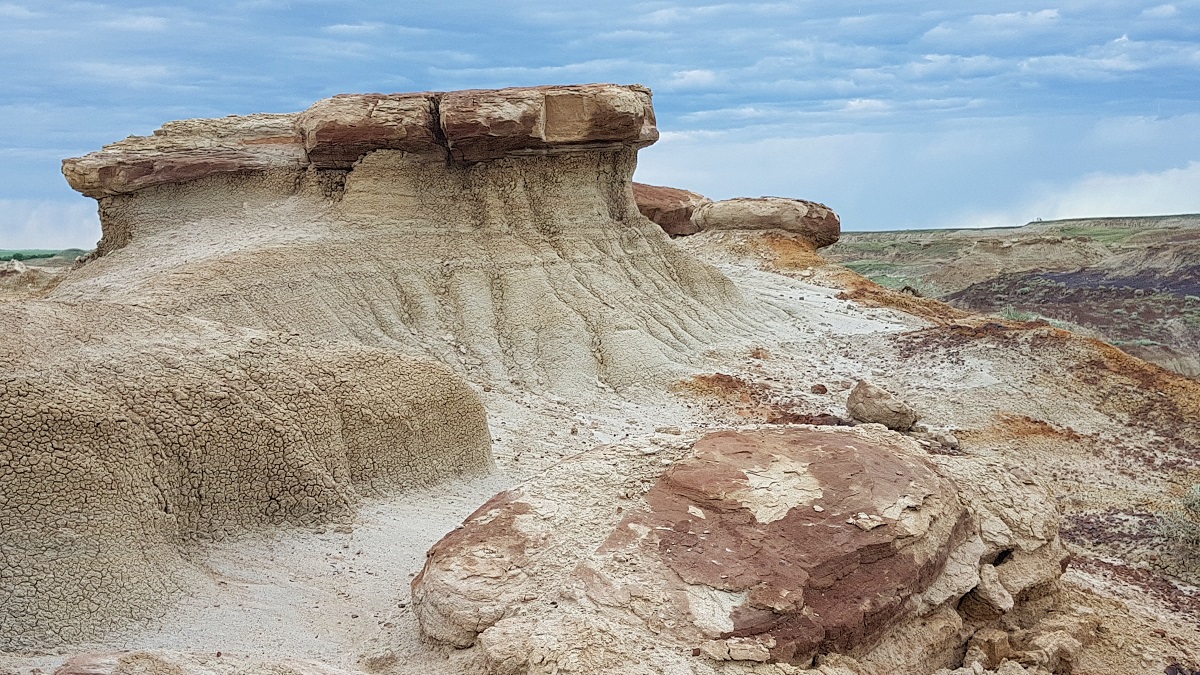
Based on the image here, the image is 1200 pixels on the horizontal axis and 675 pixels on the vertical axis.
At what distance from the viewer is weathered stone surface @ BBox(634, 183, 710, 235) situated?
2253 cm

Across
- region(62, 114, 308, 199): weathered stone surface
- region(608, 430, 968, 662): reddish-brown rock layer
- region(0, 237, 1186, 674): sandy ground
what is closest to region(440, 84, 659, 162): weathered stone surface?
region(62, 114, 308, 199): weathered stone surface

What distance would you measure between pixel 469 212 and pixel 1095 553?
7.37 m

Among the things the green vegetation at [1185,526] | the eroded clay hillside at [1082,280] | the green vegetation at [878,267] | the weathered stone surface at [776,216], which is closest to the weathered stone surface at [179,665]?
the green vegetation at [1185,526]

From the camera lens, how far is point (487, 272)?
11.6 metres

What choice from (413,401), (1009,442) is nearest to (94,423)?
(413,401)

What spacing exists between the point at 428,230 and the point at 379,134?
1197 millimetres

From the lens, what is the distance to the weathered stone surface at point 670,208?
22.5 meters

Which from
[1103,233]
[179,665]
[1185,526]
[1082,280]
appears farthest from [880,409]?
[1103,233]

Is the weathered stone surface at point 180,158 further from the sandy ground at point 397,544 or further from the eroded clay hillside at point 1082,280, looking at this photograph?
the eroded clay hillside at point 1082,280

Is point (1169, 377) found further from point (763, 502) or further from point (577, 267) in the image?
point (763, 502)

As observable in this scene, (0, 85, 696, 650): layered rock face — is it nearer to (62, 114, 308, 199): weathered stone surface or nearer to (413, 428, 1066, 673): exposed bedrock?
(62, 114, 308, 199): weathered stone surface

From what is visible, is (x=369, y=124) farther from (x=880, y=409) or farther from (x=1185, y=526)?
(x=1185, y=526)

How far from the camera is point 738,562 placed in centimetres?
440

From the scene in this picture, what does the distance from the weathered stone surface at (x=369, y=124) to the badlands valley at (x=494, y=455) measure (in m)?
0.04
